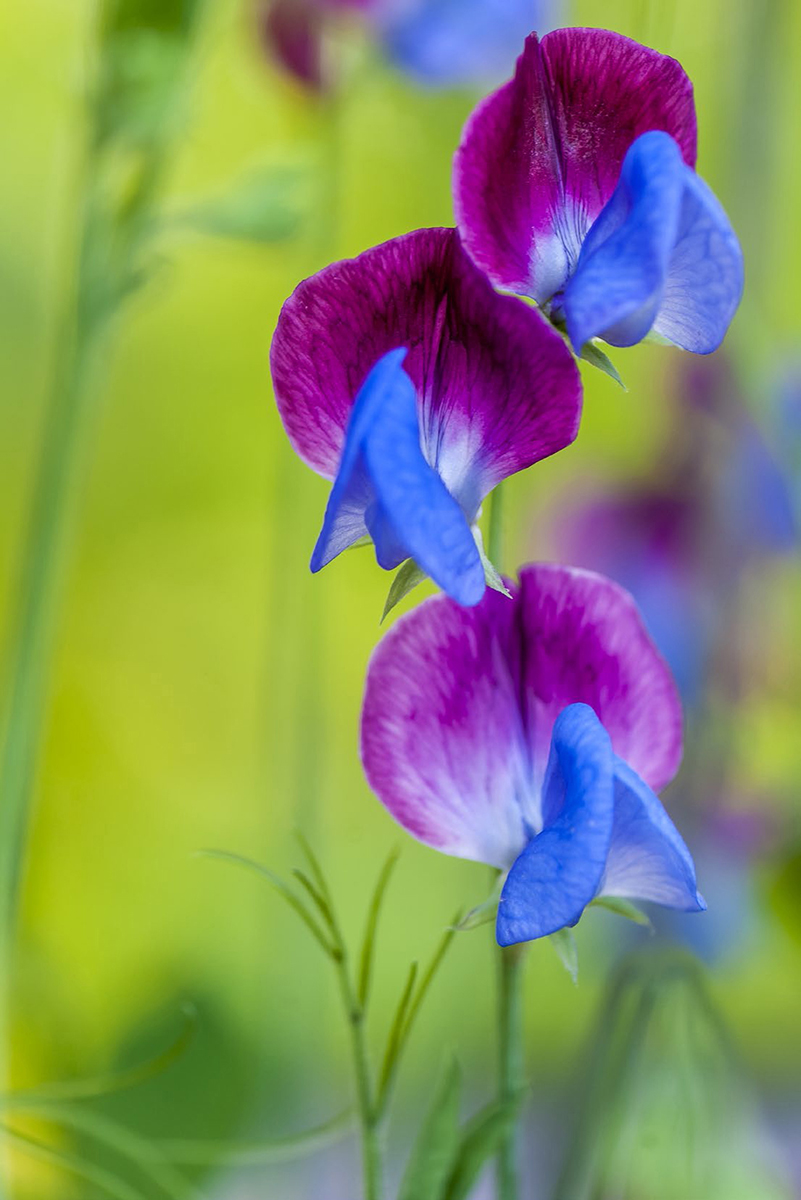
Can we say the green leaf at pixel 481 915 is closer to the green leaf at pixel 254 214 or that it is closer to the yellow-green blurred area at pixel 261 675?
the yellow-green blurred area at pixel 261 675

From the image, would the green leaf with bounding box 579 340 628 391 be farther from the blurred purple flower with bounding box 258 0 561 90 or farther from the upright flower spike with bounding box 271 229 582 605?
the blurred purple flower with bounding box 258 0 561 90

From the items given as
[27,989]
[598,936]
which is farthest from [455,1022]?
[27,989]

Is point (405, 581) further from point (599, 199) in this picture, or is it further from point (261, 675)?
point (261, 675)

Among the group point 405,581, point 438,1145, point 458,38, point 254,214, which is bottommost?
point 438,1145

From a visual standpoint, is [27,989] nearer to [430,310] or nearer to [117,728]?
[117,728]

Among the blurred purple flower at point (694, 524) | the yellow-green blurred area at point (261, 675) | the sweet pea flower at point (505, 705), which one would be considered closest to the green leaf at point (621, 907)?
the sweet pea flower at point (505, 705)

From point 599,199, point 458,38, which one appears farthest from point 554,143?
point 458,38

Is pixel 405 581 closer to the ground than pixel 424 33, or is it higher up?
closer to the ground
